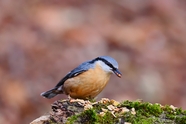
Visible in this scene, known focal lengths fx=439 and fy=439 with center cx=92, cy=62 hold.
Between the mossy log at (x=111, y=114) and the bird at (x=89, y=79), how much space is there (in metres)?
1.17

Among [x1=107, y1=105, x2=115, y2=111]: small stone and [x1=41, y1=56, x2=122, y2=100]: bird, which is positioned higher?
[x1=41, y1=56, x2=122, y2=100]: bird

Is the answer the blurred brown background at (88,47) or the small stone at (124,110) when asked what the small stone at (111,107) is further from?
the blurred brown background at (88,47)

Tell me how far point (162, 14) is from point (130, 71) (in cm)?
280

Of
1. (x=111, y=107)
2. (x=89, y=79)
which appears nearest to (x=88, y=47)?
(x=89, y=79)

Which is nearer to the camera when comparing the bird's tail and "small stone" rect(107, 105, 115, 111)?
"small stone" rect(107, 105, 115, 111)

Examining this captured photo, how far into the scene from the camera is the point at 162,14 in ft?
38.4

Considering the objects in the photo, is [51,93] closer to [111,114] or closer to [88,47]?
[111,114]

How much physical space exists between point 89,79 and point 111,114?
5.23ft

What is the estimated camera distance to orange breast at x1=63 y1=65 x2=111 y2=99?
16.5ft

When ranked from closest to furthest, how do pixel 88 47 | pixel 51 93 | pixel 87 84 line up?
pixel 87 84 < pixel 51 93 < pixel 88 47

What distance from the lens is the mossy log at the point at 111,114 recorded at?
348 cm

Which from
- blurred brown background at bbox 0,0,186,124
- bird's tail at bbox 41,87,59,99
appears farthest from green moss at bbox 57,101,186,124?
blurred brown background at bbox 0,0,186,124

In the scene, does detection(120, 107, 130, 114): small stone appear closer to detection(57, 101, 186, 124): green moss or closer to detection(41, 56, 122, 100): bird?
detection(57, 101, 186, 124): green moss

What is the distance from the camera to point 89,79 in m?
5.09
